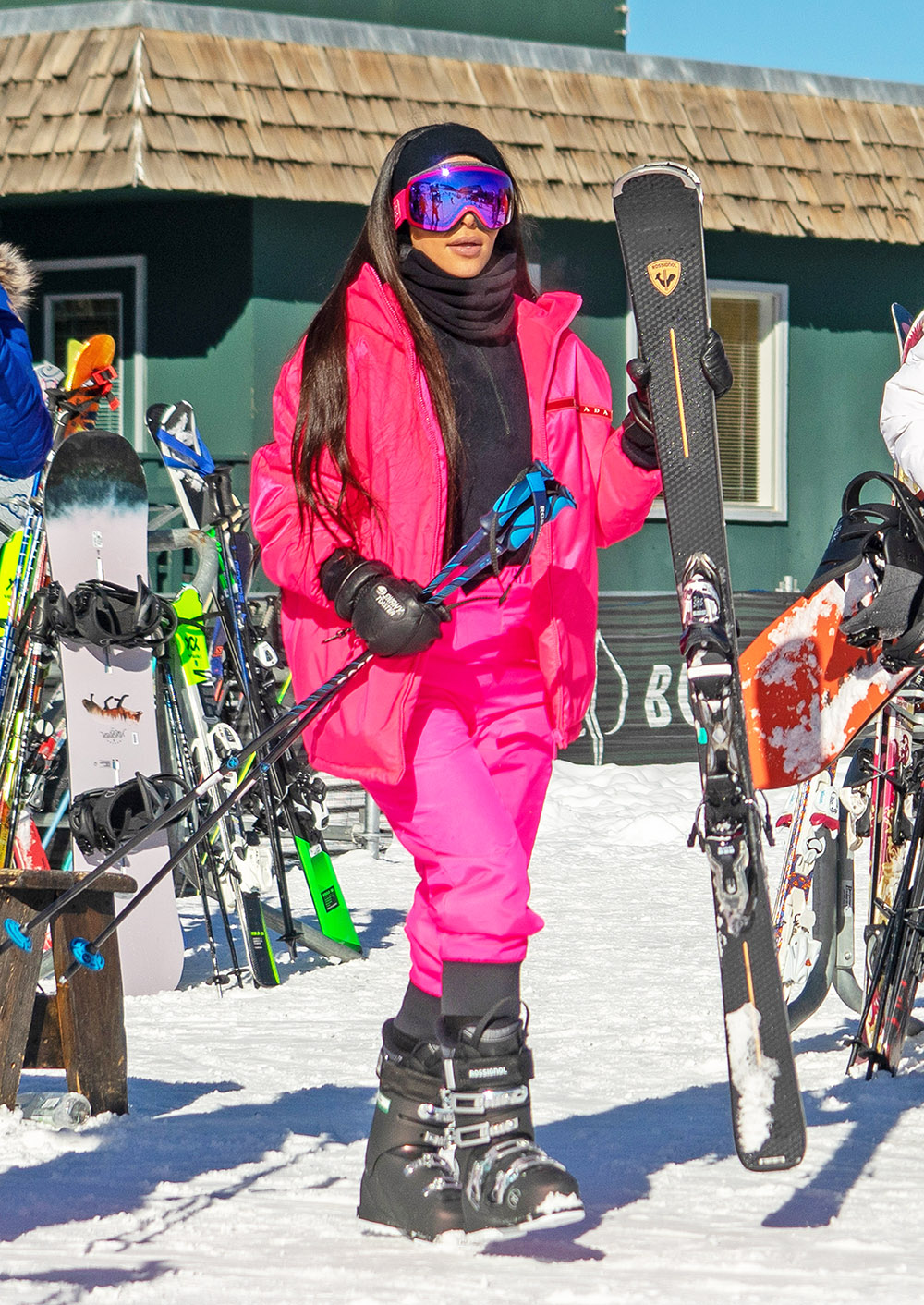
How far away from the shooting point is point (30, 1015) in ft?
14.1

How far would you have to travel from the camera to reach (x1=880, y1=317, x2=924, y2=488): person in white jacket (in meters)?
4.28

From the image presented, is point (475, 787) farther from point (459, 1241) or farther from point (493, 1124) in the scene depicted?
point (459, 1241)

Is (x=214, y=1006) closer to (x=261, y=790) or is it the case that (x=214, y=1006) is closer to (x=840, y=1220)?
(x=261, y=790)

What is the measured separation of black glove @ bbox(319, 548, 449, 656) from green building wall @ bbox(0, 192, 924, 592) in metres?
8.50

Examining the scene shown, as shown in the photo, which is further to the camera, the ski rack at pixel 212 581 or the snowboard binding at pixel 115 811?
the ski rack at pixel 212 581

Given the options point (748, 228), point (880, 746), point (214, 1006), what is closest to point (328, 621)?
point (880, 746)

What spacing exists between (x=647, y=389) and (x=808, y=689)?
1175mm

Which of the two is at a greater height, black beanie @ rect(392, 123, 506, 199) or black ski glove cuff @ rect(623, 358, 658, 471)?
black beanie @ rect(392, 123, 506, 199)

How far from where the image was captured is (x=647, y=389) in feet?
10.8

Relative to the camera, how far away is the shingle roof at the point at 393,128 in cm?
1145

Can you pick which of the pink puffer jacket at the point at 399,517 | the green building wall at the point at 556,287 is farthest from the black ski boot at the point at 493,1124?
the green building wall at the point at 556,287

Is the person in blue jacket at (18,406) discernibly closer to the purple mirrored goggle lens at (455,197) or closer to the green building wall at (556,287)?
the purple mirrored goggle lens at (455,197)

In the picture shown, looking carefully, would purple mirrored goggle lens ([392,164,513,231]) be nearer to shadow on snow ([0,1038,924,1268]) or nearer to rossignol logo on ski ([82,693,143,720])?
shadow on snow ([0,1038,924,1268])

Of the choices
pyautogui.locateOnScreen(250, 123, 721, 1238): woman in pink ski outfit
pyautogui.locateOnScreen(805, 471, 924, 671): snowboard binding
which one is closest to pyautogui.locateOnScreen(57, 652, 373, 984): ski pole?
pyautogui.locateOnScreen(250, 123, 721, 1238): woman in pink ski outfit
